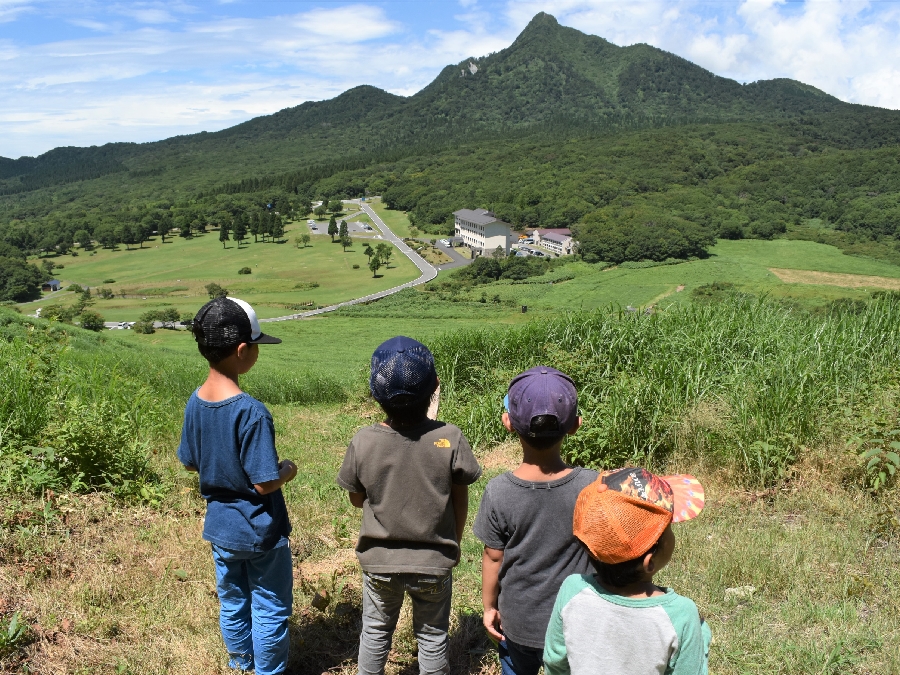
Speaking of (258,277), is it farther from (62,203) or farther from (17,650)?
(62,203)

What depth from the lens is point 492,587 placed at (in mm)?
2080

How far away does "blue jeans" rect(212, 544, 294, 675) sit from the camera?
2.45m

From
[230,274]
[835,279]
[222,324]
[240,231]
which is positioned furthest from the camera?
[240,231]

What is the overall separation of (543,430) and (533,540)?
35 cm

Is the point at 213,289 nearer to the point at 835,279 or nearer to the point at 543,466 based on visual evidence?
the point at 835,279

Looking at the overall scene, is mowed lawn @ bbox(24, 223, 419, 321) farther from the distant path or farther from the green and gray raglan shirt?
the green and gray raglan shirt

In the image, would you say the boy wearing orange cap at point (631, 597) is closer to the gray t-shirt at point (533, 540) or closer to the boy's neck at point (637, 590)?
the boy's neck at point (637, 590)

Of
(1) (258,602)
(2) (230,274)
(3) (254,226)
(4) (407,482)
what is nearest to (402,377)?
(4) (407,482)

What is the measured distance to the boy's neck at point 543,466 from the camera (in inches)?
79.2

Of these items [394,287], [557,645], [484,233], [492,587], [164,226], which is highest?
[164,226]

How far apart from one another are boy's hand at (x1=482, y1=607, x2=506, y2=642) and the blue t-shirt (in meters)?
0.88

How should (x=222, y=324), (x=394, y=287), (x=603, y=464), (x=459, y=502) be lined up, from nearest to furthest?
(x=459, y=502) → (x=222, y=324) → (x=603, y=464) → (x=394, y=287)

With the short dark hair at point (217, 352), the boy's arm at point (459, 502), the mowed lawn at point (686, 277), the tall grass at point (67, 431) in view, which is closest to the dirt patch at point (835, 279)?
the mowed lawn at point (686, 277)

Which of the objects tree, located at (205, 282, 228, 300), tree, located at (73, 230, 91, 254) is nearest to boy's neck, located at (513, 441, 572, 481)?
tree, located at (205, 282, 228, 300)
